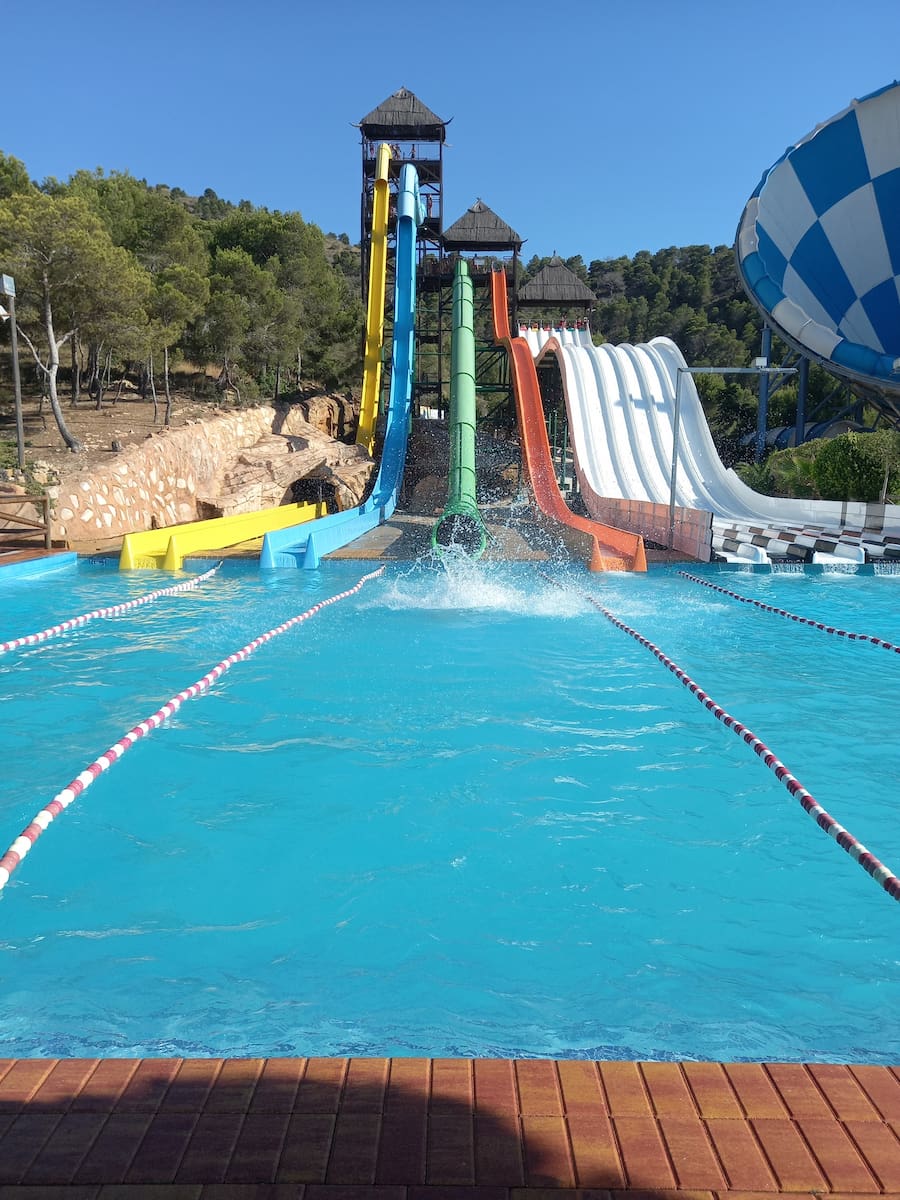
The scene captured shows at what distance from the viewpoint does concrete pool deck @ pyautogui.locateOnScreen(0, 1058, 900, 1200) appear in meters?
1.66

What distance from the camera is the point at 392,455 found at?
19.4 meters

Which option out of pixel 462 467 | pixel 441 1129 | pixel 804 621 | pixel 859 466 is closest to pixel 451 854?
pixel 441 1129

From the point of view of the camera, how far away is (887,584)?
35.6 feet

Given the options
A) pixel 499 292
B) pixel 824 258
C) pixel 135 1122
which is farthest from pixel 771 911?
pixel 499 292

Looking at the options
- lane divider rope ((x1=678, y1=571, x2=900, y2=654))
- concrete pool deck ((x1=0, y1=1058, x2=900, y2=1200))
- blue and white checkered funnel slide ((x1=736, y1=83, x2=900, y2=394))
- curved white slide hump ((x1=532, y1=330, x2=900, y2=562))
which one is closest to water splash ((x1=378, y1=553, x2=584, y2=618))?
lane divider rope ((x1=678, y1=571, x2=900, y2=654))

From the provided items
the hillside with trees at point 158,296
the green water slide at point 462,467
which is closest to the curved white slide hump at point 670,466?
the green water slide at point 462,467

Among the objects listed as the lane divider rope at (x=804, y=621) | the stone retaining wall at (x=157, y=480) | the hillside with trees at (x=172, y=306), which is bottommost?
the lane divider rope at (x=804, y=621)

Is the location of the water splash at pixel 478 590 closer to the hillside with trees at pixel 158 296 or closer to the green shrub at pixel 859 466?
the green shrub at pixel 859 466

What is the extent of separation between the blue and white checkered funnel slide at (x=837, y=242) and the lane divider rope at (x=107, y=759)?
48.1 feet

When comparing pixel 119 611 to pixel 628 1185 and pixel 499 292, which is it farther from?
pixel 499 292

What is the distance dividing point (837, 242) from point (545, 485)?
30.8 feet

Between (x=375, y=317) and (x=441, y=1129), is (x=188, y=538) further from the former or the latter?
(x=375, y=317)

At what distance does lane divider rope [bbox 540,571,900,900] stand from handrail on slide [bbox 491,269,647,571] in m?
4.59

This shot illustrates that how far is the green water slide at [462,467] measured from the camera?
40.8ft
